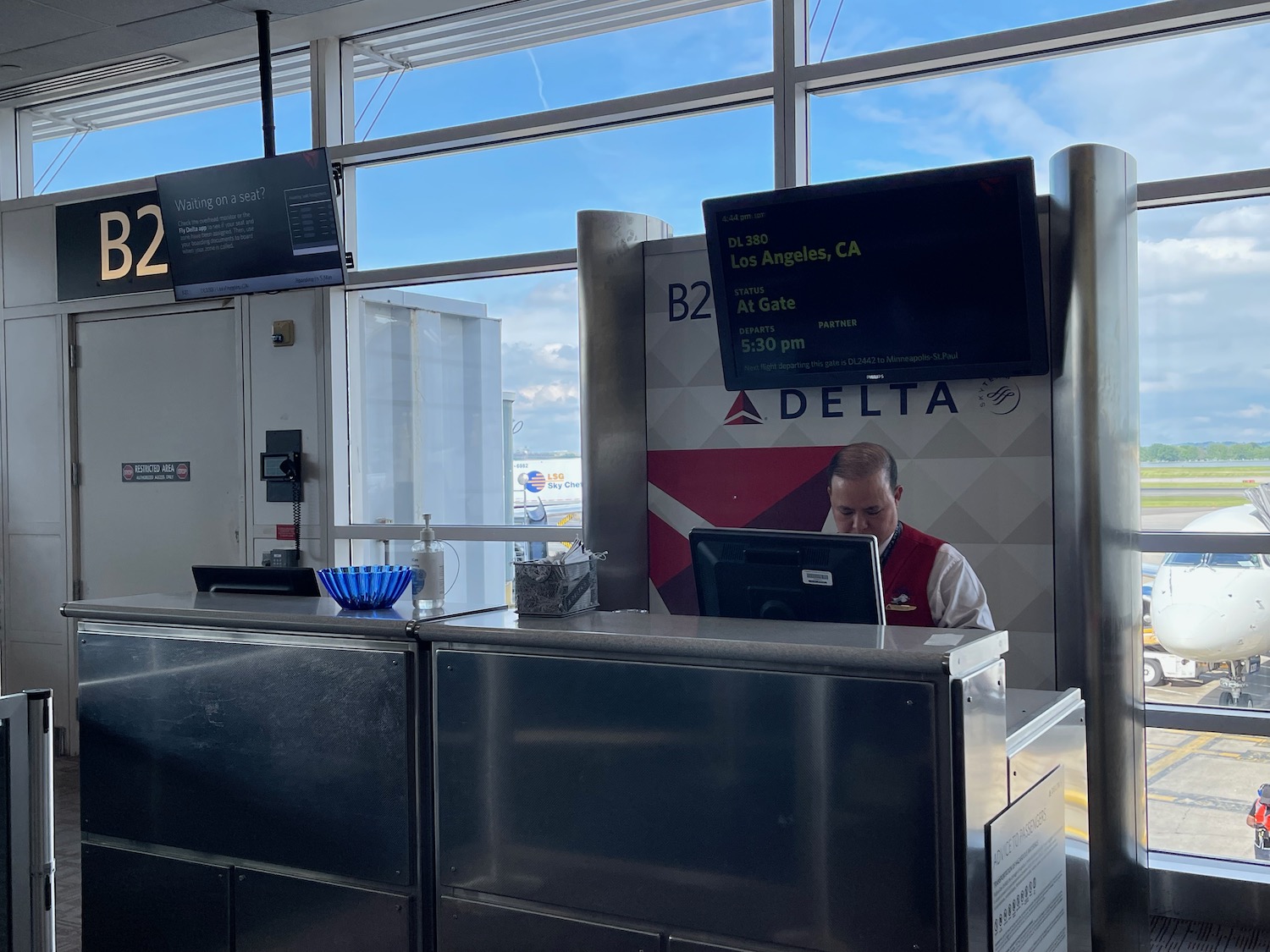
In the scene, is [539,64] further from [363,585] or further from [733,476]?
[363,585]

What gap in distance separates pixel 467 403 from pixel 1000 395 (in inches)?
102

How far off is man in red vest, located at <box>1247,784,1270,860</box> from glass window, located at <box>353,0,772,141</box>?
3.09m

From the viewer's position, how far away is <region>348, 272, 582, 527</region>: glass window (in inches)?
193

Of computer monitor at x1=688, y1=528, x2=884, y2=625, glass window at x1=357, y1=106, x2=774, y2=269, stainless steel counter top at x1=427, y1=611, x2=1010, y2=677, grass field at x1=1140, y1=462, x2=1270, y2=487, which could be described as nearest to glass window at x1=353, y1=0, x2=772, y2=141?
glass window at x1=357, y1=106, x2=774, y2=269

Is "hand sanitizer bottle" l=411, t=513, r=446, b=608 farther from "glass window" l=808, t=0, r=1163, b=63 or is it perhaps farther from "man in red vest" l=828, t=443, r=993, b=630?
"glass window" l=808, t=0, r=1163, b=63

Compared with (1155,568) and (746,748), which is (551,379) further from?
(746,748)

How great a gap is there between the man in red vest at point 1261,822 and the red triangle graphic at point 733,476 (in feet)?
5.51

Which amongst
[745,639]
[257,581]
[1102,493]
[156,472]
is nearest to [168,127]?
[156,472]

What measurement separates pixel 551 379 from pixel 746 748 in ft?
10.8

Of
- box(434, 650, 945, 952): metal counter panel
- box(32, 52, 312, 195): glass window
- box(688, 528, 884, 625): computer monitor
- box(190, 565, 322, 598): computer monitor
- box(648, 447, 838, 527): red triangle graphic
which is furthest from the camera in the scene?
box(32, 52, 312, 195): glass window

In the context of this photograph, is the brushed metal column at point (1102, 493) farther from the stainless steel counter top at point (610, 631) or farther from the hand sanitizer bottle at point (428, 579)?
the hand sanitizer bottle at point (428, 579)

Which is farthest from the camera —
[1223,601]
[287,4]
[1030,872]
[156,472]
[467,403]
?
[156,472]

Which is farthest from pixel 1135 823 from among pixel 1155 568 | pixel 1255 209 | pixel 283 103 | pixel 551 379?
pixel 283 103

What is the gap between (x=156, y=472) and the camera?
18.7 feet
